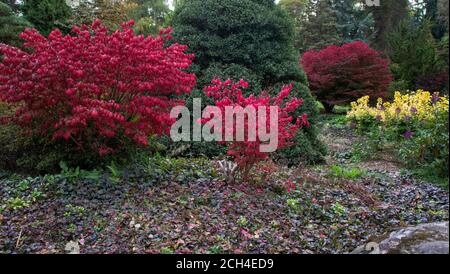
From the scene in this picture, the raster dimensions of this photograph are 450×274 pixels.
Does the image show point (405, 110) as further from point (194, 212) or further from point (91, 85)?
point (91, 85)

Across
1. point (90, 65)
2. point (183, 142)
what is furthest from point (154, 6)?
point (90, 65)

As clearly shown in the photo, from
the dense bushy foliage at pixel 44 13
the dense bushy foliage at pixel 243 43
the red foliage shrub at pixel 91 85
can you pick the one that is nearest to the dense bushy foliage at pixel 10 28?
the dense bushy foliage at pixel 44 13

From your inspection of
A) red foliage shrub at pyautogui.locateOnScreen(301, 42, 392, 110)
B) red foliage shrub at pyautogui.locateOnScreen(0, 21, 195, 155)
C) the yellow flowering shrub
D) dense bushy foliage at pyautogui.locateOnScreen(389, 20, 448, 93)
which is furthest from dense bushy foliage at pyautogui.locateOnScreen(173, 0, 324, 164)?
dense bushy foliage at pyautogui.locateOnScreen(389, 20, 448, 93)

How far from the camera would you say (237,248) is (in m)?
3.59

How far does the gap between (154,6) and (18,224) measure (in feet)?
62.4

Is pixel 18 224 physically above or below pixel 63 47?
below

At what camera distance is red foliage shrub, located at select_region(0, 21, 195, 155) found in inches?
172

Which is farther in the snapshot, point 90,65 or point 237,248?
point 90,65

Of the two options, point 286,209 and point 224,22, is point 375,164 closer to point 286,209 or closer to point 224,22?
point 286,209

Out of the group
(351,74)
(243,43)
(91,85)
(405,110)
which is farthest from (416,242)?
(351,74)

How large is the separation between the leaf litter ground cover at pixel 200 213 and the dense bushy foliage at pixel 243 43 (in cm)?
233

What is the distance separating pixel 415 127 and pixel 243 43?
3408 mm

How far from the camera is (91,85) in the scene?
436 centimetres
